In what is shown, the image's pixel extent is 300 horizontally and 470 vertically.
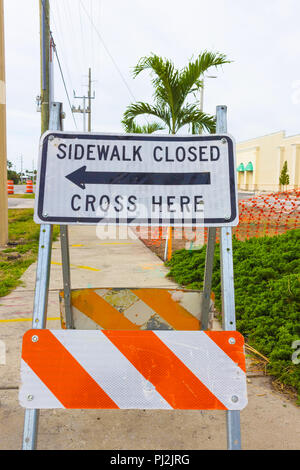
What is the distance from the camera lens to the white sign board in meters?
1.91

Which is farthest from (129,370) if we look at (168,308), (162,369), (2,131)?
(2,131)

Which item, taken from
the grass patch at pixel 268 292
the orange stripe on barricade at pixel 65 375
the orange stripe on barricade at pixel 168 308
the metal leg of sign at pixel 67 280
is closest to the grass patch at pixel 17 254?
the grass patch at pixel 268 292

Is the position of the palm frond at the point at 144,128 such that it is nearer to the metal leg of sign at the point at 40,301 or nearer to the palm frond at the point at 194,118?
the palm frond at the point at 194,118

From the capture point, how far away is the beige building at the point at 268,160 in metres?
47.1

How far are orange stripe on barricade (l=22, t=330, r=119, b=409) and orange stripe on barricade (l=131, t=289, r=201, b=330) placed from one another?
1050mm

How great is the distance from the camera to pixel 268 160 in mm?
53844

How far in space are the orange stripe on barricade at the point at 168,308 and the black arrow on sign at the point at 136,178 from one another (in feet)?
3.47

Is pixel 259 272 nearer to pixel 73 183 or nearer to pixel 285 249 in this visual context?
pixel 285 249

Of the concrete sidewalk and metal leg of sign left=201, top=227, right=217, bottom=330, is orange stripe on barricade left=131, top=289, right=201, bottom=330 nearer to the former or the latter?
metal leg of sign left=201, top=227, right=217, bottom=330

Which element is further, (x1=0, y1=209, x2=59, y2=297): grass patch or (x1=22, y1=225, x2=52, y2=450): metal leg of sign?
(x1=0, y1=209, x2=59, y2=297): grass patch

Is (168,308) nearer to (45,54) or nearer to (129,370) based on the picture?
(129,370)

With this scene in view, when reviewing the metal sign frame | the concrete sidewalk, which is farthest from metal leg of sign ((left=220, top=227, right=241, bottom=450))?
the concrete sidewalk

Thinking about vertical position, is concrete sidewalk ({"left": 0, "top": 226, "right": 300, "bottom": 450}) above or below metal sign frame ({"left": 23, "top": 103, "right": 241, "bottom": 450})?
below
